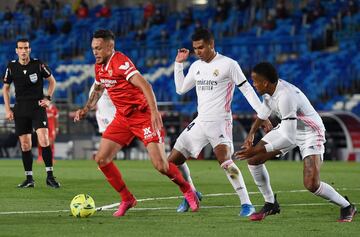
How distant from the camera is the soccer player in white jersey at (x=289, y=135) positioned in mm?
10398

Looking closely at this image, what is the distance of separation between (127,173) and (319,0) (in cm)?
1566

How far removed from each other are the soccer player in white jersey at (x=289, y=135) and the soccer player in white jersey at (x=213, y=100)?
2.11 feet

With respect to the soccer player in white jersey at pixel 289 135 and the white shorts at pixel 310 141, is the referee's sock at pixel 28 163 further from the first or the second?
the white shorts at pixel 310 141

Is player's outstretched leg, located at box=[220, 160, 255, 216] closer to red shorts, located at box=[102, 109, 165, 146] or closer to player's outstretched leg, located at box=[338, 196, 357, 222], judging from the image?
red shorts, located at box=[102, 109, 165, 146]

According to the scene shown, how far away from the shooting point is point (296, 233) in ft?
30.5

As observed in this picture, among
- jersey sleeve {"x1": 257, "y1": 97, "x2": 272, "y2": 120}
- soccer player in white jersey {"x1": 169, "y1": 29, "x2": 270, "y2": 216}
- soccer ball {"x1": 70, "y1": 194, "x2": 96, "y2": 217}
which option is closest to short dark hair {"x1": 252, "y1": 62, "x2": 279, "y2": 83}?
jersey sleeve {"x1": 257, "y1": 97, "x2": 272, "y2": 120}

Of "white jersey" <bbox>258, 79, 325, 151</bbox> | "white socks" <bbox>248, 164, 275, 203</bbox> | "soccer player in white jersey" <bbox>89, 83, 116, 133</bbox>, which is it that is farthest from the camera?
"soccer player in white jersey" <bbox>89, 83, 116, 133</bbox>

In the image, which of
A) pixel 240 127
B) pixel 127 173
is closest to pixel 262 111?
pixel 127 173

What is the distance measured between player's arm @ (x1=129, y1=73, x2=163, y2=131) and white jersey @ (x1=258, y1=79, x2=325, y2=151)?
47.2 inches

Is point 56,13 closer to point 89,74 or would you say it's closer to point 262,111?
point 89,74

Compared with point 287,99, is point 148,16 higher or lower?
lower

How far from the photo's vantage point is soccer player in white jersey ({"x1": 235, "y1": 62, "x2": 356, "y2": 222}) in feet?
34.1

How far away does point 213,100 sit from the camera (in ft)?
38.2

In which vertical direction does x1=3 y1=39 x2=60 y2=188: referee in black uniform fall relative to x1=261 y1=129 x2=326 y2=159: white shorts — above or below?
below
